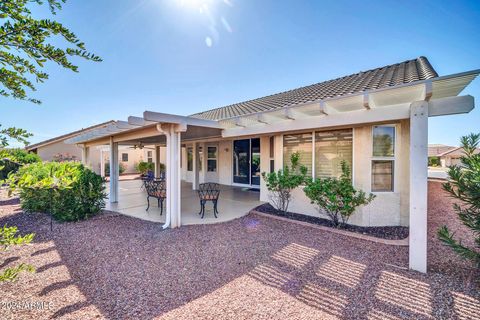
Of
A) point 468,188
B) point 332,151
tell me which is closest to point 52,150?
point 332,151

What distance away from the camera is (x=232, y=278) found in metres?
3.63

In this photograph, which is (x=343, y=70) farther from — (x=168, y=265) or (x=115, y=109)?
(x=115, y=109)

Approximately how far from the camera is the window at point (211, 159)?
14.6m

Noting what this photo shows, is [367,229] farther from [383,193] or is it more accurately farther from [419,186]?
[419,186]

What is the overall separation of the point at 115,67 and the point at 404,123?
10886mm

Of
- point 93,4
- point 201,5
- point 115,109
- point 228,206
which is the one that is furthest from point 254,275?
point 115,109

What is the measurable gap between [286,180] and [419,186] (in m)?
3.61

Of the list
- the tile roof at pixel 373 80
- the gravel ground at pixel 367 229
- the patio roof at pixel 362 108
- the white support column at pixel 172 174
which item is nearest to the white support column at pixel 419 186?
the patio roof at pixel 362 108

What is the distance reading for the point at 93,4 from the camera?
15.7 ft

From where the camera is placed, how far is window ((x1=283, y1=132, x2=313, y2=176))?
23.2 ft

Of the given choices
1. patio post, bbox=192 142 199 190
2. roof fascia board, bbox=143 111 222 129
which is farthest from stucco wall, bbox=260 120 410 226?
patio post, bbox=192 142 199 190

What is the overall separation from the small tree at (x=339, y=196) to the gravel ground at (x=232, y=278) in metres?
0.73

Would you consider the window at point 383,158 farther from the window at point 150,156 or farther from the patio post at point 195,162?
the window at point 150,156

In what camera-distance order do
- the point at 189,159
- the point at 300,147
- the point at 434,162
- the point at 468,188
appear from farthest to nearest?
the point at 434,162
the point at 189,159
the point at 300,147
the point at 468,188
